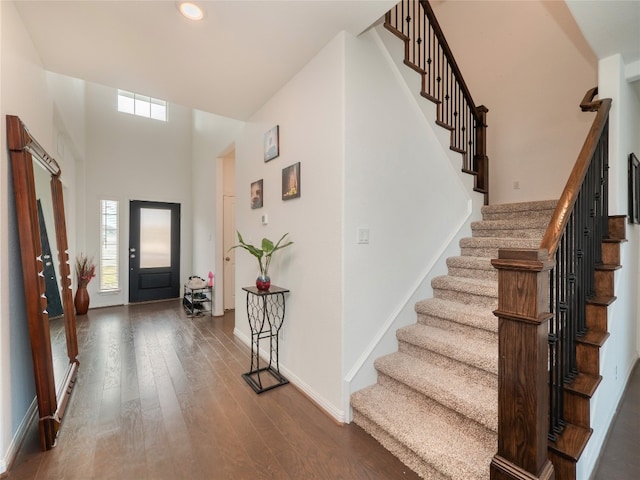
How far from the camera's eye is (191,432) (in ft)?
6.31

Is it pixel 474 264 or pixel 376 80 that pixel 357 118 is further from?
pixel 474 264

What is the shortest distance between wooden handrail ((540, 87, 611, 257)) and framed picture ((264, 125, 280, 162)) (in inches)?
86.3

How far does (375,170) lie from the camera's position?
7.32ft

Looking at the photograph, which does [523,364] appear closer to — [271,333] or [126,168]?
[271,333]

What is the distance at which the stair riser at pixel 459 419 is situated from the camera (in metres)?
1.56

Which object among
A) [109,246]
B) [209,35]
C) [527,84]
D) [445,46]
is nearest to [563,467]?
[209,35]

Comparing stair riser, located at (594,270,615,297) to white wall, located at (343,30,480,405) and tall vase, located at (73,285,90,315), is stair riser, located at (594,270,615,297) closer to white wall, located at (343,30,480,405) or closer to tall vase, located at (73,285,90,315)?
white wall, located at (343,30,480,405)

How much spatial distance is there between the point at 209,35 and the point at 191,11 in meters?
0.22

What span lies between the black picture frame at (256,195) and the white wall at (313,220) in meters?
0.07

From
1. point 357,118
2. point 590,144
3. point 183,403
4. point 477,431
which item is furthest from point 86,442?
point 590,144

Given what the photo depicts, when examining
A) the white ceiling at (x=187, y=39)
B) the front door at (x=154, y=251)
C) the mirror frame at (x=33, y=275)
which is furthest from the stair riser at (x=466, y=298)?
the front door at (x=154, y=251)

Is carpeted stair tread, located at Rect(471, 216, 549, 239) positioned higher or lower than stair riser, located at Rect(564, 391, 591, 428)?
higher

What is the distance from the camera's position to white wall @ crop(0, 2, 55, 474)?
1.62 meters

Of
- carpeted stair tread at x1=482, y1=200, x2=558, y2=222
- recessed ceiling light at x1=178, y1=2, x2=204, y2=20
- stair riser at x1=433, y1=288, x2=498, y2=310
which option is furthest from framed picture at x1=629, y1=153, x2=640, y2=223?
recessed ceiling light at x1=178, y1=2, x2=204, y2=20
